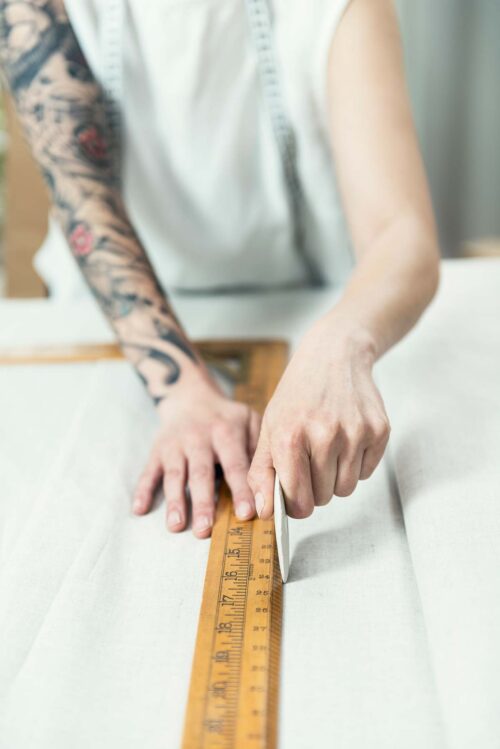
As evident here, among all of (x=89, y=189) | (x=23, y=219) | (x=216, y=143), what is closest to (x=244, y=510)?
(x=89, y=189)

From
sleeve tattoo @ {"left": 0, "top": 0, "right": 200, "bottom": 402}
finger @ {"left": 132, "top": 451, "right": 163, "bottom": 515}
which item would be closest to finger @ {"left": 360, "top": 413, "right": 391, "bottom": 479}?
finger @ {"left": 132, "top": 451, "right": 163, "bottom": 515}

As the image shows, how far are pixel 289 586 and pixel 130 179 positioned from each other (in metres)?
0.77

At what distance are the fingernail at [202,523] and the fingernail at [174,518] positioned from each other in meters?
0.02

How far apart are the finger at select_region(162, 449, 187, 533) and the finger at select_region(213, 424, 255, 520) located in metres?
0.04

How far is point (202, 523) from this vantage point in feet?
2.29

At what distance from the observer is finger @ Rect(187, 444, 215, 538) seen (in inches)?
27.4

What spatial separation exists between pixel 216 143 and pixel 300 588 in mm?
743

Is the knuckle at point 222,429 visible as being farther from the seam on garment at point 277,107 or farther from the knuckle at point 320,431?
the seam on garment at point 277,107

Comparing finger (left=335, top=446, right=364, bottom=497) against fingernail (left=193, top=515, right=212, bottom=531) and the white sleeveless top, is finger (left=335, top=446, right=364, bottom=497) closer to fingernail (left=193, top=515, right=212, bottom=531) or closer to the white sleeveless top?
fingernail (left=193, top=515, right=212, bottom=531)

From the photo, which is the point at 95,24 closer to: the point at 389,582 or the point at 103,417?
the point at 103,417

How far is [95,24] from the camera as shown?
42.9 inches

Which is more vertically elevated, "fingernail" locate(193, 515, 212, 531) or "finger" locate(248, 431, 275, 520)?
"finger" locate(248, 431, 275, 520)

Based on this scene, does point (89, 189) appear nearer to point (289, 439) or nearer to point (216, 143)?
point (216, 143)

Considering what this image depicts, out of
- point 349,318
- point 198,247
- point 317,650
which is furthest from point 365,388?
point 198,247
